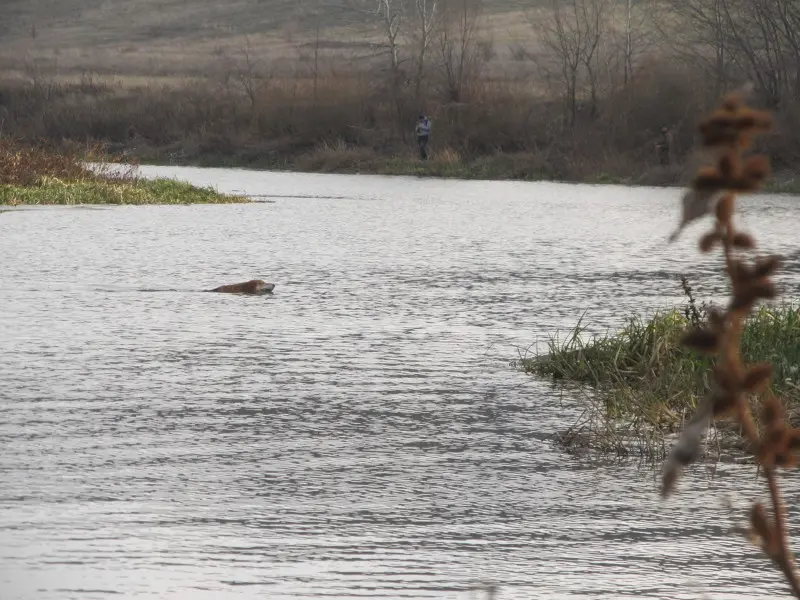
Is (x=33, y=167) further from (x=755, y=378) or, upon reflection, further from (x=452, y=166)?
(x=755, y=378)

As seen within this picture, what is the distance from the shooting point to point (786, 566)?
1.39 meters

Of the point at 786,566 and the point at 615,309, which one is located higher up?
the point at 786,566

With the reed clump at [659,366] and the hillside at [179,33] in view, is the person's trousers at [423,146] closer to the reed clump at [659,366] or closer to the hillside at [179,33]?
the reed clump at [659,366]

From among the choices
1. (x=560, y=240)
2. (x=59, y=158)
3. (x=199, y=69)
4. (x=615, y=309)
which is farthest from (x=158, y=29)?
(x=615, y=309)

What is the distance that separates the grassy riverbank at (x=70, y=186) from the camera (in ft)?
124

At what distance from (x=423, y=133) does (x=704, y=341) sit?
57539 millimetres

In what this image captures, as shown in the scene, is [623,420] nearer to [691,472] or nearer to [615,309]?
[691,472]

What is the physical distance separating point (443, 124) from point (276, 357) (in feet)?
155

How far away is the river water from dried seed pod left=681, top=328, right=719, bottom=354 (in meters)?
5.06

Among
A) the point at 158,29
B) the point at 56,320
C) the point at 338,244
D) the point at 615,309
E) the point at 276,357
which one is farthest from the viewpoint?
the point at 158,29

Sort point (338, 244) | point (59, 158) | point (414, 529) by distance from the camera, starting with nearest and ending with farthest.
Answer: point (414, 529)
point (338, 244)
point (59, 158)

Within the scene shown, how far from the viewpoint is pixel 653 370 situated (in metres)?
12.1

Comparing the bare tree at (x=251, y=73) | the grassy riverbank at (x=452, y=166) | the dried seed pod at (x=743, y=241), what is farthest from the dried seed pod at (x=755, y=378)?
the bare tree at (x=251, y=73)

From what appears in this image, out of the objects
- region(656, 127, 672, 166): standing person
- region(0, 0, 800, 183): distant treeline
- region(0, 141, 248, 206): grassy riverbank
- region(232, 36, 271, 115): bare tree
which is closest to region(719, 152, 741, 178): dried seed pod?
region(0, 141, 248, 206): grassy riverbank
